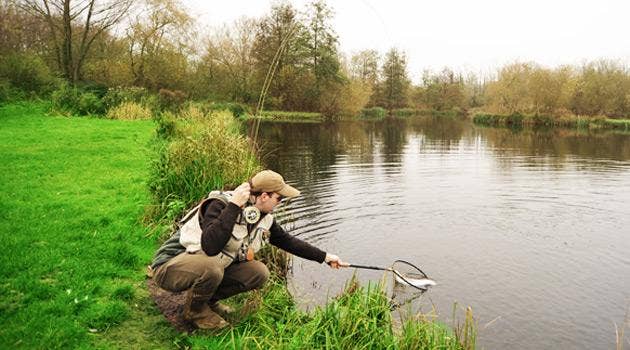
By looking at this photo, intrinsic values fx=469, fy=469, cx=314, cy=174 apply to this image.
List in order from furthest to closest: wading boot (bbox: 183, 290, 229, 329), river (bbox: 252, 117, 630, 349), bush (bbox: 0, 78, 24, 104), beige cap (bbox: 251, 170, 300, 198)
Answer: bush (bbox: 0, 78, 24, 104)
river (bbox: 252, 117, 630, 349)
wading boot (bbox: 183, 290, 229, 329)
beige cap (bbox: 251, 170, 300, 198)

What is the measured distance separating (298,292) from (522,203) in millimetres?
8373

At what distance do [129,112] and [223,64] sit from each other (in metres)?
25.6

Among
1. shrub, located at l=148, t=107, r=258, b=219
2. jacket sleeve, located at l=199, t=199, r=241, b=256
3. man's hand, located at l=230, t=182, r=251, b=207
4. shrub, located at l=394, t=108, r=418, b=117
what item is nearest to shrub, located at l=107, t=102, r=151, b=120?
shrub, located at l=148, t=107, r=258, b=219

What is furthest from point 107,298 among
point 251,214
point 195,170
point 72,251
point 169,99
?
point 169,99

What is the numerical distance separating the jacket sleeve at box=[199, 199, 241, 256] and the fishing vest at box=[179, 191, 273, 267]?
9 centimetres

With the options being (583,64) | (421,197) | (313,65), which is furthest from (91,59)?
(583,64)

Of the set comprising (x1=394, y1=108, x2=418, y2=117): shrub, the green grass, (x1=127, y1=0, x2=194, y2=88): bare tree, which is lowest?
the green grass

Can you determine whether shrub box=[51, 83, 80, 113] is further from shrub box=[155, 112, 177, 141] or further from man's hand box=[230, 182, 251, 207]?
man's hand box=[230, 182, 251, 207]

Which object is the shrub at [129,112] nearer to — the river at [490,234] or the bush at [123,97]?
the bush at [123,97]

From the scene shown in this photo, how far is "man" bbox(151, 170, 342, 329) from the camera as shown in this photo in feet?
12.5

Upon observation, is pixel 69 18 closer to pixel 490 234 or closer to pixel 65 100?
pixel 65 100

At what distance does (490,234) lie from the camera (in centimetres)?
974

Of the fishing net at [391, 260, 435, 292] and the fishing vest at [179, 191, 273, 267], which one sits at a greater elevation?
the fishing vest at [179, 191, 273, 267]

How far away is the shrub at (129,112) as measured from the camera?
23375 millimetres
